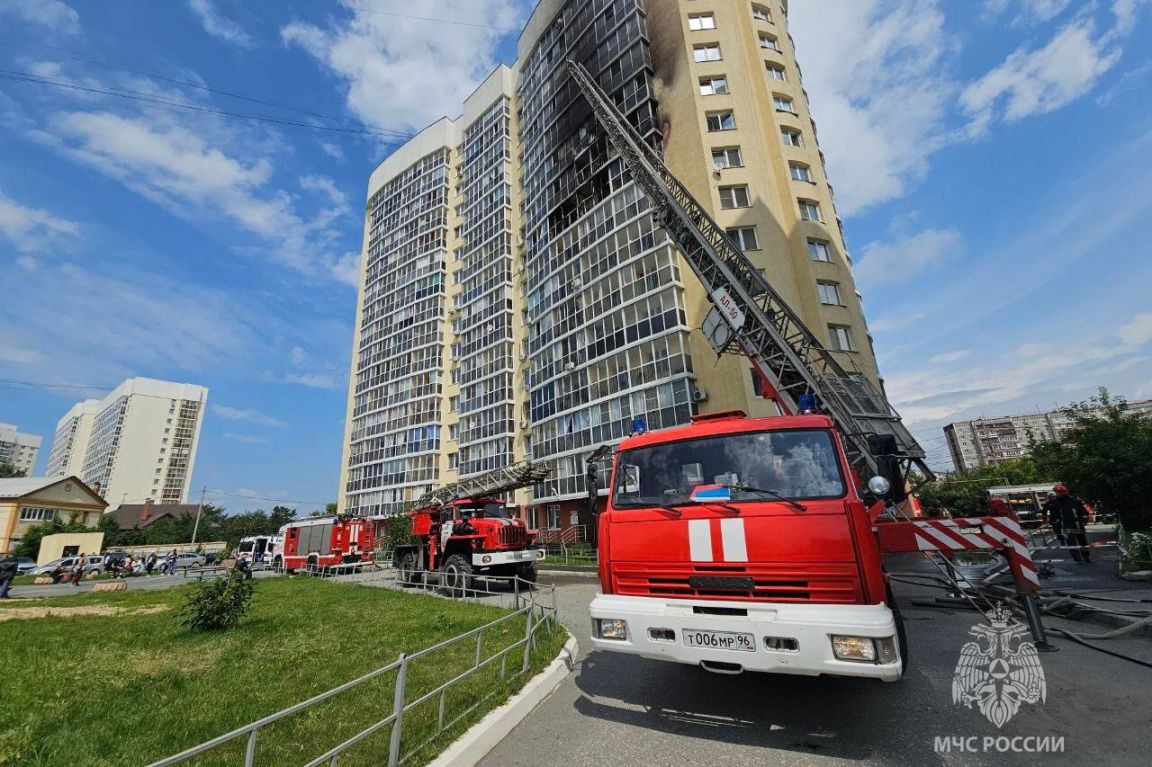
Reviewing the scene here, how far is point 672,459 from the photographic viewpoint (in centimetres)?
486

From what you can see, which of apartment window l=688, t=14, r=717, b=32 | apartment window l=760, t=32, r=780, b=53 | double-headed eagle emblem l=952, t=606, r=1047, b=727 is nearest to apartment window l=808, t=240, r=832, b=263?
apartment window l=760, t=32, r=780, b=53

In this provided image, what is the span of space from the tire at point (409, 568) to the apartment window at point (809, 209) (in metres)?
25.3

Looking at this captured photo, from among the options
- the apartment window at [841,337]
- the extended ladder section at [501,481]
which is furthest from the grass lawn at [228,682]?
the apartment window at [841,337]

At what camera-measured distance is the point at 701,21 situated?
28891 millimetres

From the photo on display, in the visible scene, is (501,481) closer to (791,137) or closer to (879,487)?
(879,487)

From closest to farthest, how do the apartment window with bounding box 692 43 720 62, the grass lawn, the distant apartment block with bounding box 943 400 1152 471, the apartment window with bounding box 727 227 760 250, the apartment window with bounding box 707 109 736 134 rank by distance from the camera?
the grass lawn
the apartment window with bounding box 727 227 760 250
the apartment window with bounding box 707 109 736 134
the apartment window with bounding box 692 43 720 62
the distant apartment block with bounding box 943 400 1152 471

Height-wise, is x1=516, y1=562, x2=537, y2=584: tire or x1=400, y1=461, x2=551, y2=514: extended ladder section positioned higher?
x1=400, y1=461, x2=551, y2=514: extended ladder section

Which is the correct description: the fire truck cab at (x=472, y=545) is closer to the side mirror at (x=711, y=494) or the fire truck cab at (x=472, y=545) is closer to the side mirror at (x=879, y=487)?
the side mirror at (x=711, y=494)

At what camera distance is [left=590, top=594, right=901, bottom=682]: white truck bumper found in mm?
3373

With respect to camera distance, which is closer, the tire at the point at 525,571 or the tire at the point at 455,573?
the tire at the point at 455,573

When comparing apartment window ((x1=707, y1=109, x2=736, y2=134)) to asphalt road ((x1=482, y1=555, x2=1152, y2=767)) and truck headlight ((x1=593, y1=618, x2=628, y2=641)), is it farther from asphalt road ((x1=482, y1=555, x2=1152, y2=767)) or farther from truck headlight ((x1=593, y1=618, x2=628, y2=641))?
truck headlight ((x1=593, y1=618, x2=628, y2=641))

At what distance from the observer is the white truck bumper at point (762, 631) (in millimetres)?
3373

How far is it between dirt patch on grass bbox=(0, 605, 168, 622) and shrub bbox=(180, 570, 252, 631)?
5.20m

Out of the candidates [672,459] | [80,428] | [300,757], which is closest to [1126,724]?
[672,459]
